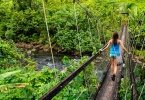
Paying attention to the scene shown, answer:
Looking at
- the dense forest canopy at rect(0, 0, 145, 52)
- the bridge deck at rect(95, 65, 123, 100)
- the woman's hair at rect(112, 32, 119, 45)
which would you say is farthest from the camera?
the dense forest canopy at rect(0, 0, 145, 52)

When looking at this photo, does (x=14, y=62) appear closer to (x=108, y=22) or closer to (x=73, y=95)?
(x=73, y=95)

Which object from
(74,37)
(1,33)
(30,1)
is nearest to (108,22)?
(74,37)

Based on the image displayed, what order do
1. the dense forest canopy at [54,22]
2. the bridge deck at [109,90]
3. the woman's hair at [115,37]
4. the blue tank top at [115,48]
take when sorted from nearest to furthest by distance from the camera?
the bridge deck at [109,90] < the woman's hair at [115,37] < the blue tank top at [115,48] < the dense forest canopy at [54,22]

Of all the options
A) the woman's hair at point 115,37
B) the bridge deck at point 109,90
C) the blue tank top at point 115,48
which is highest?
the woman's hair at point 115,37

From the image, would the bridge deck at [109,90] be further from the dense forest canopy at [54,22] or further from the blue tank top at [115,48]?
the dense forest canopy at [54,22]

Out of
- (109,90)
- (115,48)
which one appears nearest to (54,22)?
A: (115,48)

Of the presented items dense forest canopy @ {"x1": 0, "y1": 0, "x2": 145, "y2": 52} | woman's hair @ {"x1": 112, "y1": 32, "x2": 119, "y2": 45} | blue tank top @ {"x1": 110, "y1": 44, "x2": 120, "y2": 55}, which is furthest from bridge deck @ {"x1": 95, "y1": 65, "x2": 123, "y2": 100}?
dense forest canopy @ {"x1": 0, "y1": 0, "x2": 145, "y2": 52}

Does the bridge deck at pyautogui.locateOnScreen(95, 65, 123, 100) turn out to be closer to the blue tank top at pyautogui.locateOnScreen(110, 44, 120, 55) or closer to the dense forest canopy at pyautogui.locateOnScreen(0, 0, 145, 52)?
the blue tank top at pyautogui.locateOnScreen(110, 44, 120, 55)

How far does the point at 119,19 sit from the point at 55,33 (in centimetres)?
687

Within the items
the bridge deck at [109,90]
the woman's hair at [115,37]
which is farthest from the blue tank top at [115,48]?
the bridge deck at [109,90]

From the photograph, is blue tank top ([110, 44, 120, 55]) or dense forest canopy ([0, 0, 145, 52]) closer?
blue tank top ([110, 44, 120, 55])

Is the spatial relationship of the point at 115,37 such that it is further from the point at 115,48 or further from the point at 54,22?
the point at 54,22

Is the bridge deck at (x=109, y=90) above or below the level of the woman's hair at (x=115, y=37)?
below

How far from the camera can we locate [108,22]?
17.2 meters
